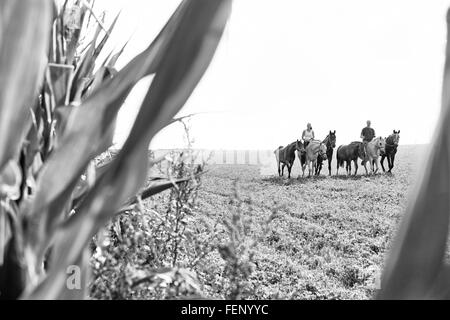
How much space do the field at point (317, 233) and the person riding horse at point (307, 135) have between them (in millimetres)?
3101

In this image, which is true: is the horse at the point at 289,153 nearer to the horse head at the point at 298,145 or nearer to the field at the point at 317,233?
the horse head at the point at 298,145

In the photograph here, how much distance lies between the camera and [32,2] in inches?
31.6

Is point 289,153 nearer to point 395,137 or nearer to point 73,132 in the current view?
point 395,137

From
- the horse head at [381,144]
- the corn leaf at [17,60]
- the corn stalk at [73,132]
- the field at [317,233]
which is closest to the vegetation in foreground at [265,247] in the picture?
the field at [317,233]

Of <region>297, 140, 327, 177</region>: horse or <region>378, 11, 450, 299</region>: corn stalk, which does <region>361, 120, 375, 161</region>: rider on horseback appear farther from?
<region>378, 11, 450, 299</region>: corn stalk

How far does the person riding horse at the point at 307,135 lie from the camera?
21.2 meters

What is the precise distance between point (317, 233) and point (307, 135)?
40.1ft

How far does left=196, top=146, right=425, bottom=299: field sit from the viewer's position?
299 centimetres

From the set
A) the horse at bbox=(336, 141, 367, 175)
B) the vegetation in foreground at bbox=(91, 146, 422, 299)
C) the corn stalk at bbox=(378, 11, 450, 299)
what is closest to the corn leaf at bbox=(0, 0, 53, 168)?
the vegetation in foreground at bbox=(91, 146, 422, 299)

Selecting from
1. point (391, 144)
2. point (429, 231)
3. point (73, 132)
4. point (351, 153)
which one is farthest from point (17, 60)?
point (351, 153)

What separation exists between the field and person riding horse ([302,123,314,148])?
10.2 feet

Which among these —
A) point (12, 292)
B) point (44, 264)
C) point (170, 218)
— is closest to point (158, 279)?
point (44, 264)

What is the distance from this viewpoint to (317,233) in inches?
370

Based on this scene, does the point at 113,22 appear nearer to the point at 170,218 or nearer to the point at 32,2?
the point at 32,2
